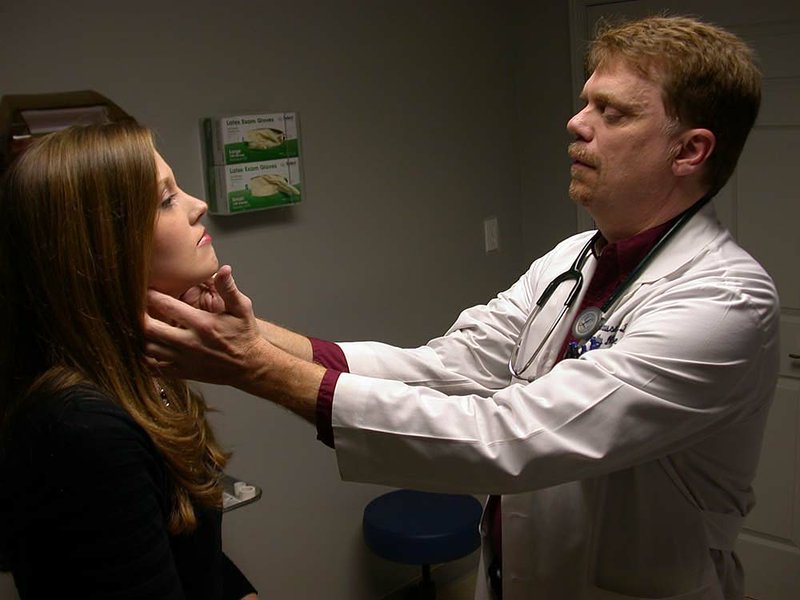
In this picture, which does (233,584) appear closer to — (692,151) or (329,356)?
(329,356)

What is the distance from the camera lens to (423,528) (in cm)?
270

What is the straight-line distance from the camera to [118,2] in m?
2.20

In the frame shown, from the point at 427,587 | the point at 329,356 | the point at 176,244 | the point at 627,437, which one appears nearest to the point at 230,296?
the point at 176,244

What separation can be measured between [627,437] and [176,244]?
717mm

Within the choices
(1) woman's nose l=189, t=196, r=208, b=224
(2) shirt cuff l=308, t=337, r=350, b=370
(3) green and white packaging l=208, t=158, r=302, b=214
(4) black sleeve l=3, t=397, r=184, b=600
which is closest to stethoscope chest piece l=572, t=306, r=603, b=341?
(2) shirt cuff l=308, t=337, r=350, b=370

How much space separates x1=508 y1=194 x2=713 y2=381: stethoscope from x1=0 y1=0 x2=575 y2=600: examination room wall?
103 cm

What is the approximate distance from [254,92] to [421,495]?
135cm

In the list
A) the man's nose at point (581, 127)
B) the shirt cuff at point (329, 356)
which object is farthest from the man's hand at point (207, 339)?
the man's nose at point (581, 127)

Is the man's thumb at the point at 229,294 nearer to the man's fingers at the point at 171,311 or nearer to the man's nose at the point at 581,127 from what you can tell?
the man's fingers at the point at 171,311

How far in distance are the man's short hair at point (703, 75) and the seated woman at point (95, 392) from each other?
2.60ft

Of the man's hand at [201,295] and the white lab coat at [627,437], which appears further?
the man's hand at [201,295]

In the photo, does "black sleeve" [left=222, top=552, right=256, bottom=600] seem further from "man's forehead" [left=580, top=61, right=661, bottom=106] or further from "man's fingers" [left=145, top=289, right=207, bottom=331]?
"man's forehead" [left=580, top=61, right=661, bottom=106]

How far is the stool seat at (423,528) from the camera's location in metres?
2.66

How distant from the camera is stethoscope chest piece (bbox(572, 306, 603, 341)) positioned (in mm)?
1548
